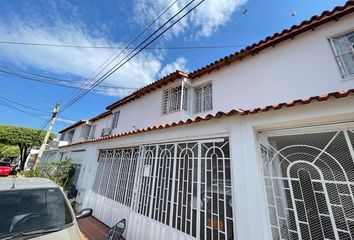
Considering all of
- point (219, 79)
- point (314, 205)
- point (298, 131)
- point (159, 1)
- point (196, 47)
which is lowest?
point (314, 205)

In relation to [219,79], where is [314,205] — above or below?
below

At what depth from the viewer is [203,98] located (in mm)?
8523

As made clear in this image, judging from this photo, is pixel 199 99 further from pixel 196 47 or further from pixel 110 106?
pixel 110 106

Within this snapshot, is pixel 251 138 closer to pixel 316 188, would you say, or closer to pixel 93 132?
pixel 316 188

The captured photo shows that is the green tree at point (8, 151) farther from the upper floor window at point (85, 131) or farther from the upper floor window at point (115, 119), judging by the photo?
the upper floor window at point (115, 119)

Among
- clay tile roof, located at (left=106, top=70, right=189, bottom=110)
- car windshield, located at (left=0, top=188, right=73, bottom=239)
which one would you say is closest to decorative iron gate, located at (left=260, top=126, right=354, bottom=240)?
car windshield, located at (left=0, top=188, right=73, bottom=239)

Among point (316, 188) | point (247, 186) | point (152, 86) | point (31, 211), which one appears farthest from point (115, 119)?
point (316, 188)

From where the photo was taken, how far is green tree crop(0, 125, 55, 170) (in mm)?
26828

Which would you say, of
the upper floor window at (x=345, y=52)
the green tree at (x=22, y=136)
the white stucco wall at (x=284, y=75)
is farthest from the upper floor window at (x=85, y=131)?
the upper floor window at (x=345, y=52)

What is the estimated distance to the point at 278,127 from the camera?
137 inches

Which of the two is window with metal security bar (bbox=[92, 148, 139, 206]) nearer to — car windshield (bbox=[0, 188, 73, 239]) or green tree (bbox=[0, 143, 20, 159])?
car windshield (bbox=[0, 188, 73, 239])

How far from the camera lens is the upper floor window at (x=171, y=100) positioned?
9.02 meters

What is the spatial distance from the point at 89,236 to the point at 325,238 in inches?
290

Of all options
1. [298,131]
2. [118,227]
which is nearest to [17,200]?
[118,227]
